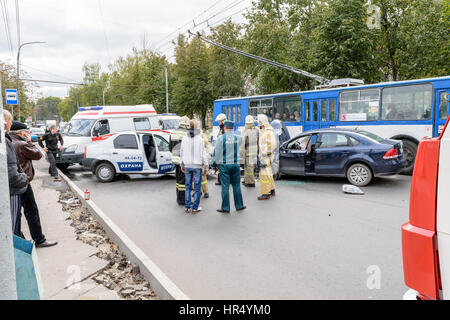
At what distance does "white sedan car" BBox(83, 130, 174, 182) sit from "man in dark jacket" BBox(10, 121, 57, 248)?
6331mm

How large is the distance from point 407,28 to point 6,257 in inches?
927

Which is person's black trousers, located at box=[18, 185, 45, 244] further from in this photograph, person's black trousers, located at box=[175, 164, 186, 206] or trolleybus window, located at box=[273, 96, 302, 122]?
trolleybus window, located at box=[273, 96, 302, 122]

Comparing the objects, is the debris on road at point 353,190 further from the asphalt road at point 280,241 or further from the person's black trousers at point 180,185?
the person's black trousers at point 180,185

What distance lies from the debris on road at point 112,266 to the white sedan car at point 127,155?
4191mm

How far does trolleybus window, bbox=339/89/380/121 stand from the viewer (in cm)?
1341

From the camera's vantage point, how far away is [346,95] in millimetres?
14414

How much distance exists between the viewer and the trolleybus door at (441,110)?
11469mm

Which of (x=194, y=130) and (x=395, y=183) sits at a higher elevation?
(x=194, y=130)

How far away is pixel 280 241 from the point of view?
228 inches

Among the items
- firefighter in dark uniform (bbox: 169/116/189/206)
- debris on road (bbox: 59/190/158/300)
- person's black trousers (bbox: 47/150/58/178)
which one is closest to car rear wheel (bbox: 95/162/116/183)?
person's black trousers (bbox: 47/150/58/178)

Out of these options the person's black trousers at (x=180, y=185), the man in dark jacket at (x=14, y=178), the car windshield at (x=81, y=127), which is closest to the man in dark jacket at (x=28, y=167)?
the man in dark jacket at (x=14, y=178)

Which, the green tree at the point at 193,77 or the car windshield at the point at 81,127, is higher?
the green tree at the point at 193,77

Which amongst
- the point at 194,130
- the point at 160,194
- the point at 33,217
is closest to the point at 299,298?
the point at 33,217

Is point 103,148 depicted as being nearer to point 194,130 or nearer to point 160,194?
point 160,194
